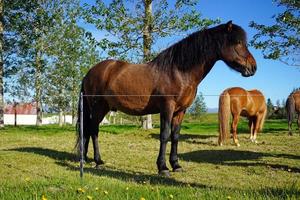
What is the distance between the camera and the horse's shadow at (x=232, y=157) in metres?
8.25

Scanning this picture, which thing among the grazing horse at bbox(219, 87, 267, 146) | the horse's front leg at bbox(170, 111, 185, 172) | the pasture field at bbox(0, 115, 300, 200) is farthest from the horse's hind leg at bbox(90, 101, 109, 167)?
the grazing horse at bbox(219, 87, 267, 146)

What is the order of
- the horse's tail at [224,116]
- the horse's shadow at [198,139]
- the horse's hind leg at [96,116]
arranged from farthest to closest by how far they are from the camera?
the horse's shadow at [198,139] < the horse's tail at [224,116] < the horse's hind leg at [96,116]

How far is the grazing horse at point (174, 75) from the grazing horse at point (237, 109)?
3860mm

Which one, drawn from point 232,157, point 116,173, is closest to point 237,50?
point 116,173

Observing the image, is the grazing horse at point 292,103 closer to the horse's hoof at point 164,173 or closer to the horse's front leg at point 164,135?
the horse's front leg at point 164,135

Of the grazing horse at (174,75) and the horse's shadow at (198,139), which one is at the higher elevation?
the grazing horse at (174,75)

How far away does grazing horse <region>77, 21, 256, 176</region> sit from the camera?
7043 mm

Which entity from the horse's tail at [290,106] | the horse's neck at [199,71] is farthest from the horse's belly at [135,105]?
the horse's tail at [290,106]

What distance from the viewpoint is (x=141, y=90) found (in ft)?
24.7

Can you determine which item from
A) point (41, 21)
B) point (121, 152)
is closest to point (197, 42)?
→ point (121, 152)

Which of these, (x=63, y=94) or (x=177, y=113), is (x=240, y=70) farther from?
(x=63, y=94)

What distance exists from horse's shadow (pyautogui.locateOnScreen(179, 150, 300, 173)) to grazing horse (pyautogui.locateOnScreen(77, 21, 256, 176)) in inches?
61.7

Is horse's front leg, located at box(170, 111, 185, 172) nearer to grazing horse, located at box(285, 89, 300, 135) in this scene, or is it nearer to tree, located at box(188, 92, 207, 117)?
grazing horse, located at box(285, 89, 300, 135)

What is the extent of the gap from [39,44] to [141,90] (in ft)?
73.9
